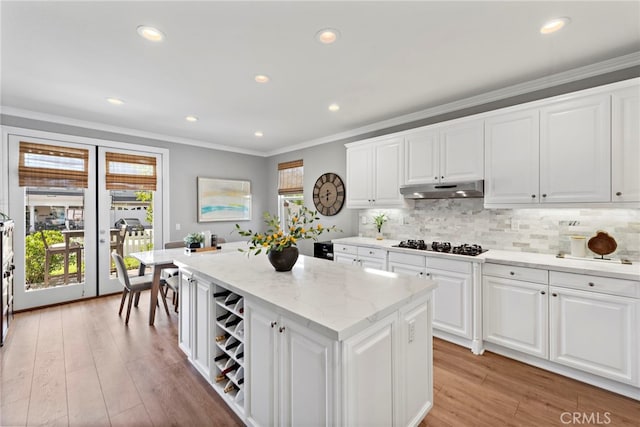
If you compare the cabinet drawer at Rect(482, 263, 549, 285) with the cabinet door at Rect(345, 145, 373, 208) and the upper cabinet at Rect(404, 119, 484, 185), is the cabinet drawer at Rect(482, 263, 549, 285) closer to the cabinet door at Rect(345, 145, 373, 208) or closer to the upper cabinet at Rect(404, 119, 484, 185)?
the upper cabinet at Rect(404, 119, 484, 185)

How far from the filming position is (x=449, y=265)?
2.80 m

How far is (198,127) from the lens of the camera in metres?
4.32

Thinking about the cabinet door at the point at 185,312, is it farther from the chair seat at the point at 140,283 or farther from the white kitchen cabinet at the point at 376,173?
the white kitchen cabinet at the point at 376,173

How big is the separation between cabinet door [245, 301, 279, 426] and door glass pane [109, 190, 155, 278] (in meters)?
3.92

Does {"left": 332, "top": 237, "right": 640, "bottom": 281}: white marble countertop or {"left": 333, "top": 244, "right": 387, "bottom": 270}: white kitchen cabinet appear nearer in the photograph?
{"left": 332, "top": 237, "right": 640, "bottom": 281}: white marble countertop

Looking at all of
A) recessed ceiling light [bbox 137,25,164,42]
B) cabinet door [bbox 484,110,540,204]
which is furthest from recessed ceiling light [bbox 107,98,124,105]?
cabinet door [bbox 484,110,540,204]

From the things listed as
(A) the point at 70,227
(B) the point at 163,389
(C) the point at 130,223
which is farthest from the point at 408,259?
(A) the point at 70,227

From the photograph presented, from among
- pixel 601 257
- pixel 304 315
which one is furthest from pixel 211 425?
pixel 601 257

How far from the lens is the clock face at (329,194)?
4719 mm

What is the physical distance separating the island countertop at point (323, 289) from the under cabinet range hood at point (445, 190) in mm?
1493

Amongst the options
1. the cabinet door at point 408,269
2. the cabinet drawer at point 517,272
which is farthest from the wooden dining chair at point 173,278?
the cabinet drawer at point 517,272

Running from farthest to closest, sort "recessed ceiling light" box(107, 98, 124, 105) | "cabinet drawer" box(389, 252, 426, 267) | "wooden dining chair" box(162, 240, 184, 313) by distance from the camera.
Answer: "wooden dining chair" box(162, 240, 184, 313)
"recessed ceiling light" box(107, 98, 124, 105)
"cabinet drawer" box(389, 252, 426, 267)

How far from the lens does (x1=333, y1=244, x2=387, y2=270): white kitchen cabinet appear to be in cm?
338

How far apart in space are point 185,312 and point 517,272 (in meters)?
2.93
